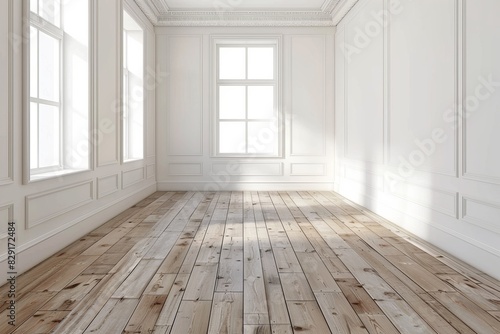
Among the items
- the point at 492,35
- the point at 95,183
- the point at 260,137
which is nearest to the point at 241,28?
the point at 260,137

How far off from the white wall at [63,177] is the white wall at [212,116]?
1201mm

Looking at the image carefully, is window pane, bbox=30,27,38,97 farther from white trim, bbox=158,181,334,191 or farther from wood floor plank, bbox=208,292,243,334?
white trim, bbox=158,181,334,191

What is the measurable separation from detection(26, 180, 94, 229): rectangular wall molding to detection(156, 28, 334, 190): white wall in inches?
128

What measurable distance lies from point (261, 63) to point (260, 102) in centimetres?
74

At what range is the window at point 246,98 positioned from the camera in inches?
290

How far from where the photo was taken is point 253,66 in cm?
741

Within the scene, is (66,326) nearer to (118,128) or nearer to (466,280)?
(466,280)

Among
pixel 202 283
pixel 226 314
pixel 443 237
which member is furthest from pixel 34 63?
pixel 443 237

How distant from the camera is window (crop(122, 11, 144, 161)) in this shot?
619cm

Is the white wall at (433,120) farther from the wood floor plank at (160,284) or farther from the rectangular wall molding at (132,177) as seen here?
the rectangular wall molding at (132,177)

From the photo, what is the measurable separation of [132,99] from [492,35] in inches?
196

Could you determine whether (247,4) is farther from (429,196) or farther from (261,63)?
(429,196)

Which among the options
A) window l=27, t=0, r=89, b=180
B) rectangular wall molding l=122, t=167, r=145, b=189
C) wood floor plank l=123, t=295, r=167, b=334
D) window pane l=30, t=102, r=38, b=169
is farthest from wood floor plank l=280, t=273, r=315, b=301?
rectangular wall molding l=122, t=167, r=145, b=189

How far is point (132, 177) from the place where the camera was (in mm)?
5629
